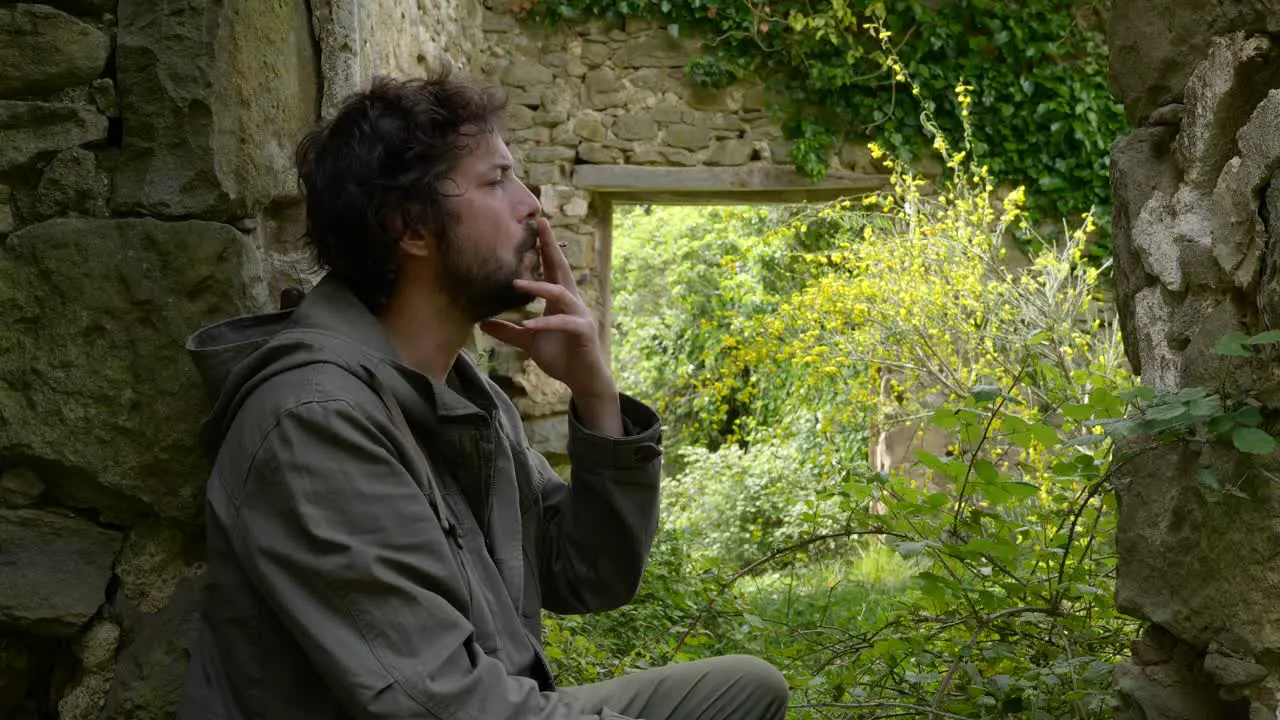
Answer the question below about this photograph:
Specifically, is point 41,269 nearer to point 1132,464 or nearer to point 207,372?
point 207,372

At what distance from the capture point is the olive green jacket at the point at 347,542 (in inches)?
56.5

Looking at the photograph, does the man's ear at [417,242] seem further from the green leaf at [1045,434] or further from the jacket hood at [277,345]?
the green leaf at [1045,434]

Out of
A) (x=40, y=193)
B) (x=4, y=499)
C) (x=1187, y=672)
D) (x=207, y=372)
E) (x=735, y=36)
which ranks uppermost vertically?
(x=735, y=36)

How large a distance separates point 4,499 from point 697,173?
18.1 feet

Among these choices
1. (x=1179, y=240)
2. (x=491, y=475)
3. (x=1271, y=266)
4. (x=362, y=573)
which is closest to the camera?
(x=362, y=573)

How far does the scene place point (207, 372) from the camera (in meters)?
1.67

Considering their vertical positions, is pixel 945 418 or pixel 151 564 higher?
pixel 945 418

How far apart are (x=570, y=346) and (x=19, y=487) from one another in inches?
35.0

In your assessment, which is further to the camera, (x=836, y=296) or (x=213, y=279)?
(x=836, y=296)

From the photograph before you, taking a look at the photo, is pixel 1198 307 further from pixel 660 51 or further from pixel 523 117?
pixel 523 117

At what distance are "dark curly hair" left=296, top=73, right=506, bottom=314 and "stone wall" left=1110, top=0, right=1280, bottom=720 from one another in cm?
110

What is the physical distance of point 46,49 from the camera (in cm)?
191

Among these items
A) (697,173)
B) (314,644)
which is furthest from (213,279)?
(697,173)

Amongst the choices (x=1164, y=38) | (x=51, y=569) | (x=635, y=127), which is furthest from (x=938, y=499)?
(x=635, y=127)
